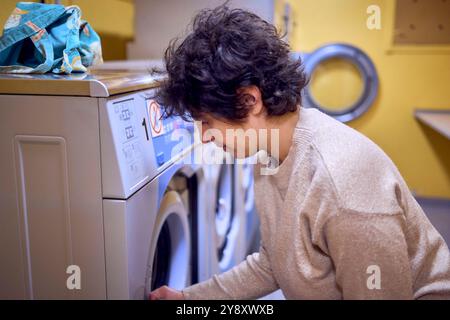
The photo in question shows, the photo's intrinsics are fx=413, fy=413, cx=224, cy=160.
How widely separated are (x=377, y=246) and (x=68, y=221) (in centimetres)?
55

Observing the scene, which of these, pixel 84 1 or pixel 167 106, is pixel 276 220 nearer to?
pixel 167 106

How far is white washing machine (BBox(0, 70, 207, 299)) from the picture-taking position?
73 cm

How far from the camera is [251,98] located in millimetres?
747

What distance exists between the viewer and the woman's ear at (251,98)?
28.9 inches

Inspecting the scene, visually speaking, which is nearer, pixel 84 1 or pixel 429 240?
pixel 429 240

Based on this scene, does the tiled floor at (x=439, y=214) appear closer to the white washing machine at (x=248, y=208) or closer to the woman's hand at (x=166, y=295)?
the woman's hand at (x=166, y=295)

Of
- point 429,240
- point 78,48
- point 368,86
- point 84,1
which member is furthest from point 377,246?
point 368,86

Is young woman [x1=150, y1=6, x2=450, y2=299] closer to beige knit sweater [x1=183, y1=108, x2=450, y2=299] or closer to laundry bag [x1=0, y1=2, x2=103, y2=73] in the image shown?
beige knit sweater [x1=183, y1=108, x2=450, y2=299]

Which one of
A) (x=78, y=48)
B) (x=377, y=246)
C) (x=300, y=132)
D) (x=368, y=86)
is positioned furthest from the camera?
(x=368, y=86)

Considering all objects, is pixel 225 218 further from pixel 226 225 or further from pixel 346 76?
pixel 346 76

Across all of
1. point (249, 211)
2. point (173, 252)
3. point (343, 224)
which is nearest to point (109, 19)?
point (173, 252)

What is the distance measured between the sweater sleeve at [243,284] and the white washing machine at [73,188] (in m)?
0.16

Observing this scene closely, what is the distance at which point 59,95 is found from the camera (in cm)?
73
